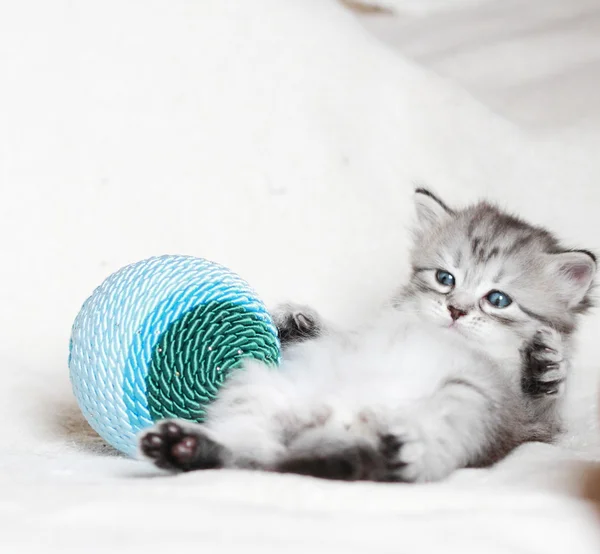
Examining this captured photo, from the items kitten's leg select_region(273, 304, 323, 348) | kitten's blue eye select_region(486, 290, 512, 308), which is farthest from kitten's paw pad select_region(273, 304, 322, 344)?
kitten's blue eye select_region(486, 290, 512, 308)

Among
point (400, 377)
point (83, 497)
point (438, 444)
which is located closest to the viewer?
point (83, 497)

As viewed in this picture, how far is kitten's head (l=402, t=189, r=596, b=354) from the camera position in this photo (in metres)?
1.86

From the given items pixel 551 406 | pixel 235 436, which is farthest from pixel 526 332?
pixel 235 436

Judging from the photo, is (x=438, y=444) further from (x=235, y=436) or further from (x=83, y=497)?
(x=83, y=497)

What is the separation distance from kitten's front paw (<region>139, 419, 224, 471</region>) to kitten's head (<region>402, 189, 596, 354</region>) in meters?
0.67

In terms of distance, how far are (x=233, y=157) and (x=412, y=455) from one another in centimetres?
137

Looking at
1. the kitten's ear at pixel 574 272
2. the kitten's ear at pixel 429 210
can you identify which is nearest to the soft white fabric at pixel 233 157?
the kitten's ear at pixel 574 272

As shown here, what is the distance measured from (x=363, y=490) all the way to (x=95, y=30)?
5.46ft

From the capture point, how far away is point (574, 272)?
1.97m

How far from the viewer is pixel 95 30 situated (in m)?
2.53

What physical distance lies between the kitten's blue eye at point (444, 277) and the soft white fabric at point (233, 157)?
41cm

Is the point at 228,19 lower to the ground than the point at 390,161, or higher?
higher

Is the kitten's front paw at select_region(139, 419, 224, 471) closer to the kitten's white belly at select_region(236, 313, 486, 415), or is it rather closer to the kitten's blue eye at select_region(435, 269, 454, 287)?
the kitten's white belly at select_region(236, 313, 486, 415)

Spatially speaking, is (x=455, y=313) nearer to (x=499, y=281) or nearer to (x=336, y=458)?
(x=499, y=281)
